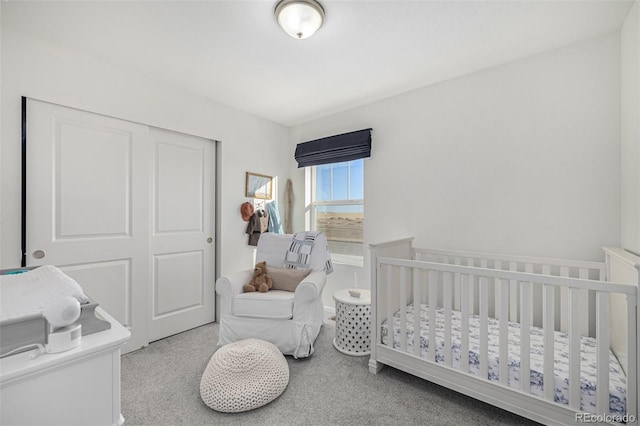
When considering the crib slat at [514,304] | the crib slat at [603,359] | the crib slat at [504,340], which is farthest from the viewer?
the crib slat at [514,304]

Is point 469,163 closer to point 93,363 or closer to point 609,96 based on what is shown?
point 609,96

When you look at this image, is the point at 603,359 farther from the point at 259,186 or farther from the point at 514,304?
the point at 259,186

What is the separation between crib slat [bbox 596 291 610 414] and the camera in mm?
1263

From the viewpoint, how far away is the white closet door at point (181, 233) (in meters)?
2.55

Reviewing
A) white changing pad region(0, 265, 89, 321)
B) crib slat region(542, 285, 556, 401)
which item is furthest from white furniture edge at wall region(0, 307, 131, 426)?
crib slat region(542, 285, 556, 401)

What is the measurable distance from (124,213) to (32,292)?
1.77 metres

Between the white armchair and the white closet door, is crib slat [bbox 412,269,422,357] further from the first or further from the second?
the white closet door

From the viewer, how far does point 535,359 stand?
154cm

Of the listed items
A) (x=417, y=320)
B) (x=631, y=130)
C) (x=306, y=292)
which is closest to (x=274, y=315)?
(x=306, y=292)

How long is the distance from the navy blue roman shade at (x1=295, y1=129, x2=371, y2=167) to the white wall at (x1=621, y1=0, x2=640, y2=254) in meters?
1.79

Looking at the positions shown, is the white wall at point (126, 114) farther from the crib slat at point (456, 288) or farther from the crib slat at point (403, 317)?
the crib slat at point (456, 288)

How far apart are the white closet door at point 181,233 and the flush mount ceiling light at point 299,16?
1.58 metres

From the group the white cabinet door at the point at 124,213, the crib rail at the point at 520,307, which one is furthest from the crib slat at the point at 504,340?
the white cabinet door at the point at 124,213

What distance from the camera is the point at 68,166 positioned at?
204 cm
